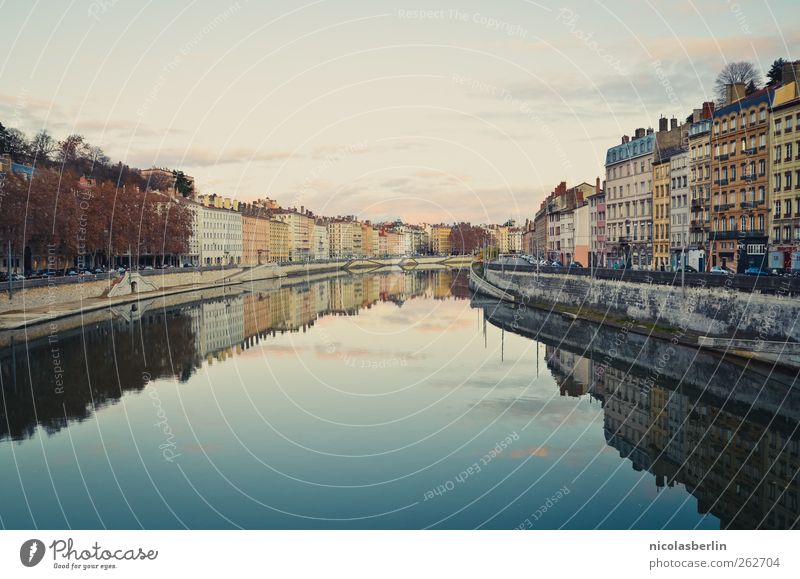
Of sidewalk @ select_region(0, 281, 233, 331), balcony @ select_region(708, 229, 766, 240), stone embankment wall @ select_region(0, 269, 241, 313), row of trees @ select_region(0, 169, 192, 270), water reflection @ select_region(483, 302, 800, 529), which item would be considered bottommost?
water reflection @ select_region(483, 302, 800, 529)

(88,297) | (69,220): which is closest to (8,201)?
(69,220)

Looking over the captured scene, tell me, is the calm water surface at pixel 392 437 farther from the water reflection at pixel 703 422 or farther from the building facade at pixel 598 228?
the building facade at pixel 598 228

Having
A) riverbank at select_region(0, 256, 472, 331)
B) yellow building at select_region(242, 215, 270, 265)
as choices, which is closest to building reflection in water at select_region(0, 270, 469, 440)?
riverbank at select_region(0, 256, 472, 331)

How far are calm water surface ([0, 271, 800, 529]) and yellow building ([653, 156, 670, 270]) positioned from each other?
2907cm

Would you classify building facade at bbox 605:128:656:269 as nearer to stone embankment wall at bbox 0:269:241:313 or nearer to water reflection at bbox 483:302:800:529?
water reflection at bbox 483:302:800:529

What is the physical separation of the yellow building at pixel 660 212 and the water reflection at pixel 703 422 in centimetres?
3223

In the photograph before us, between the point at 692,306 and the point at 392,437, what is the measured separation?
81.5 feet

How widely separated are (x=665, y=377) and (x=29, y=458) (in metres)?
27.5

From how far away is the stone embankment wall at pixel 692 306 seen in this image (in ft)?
117

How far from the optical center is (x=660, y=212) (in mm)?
77375

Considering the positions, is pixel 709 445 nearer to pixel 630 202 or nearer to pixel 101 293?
pixel 630 202

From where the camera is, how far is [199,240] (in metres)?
151

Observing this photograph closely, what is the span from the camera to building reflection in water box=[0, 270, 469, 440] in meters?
32.4

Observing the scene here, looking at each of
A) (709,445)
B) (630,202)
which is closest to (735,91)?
(630,202)
